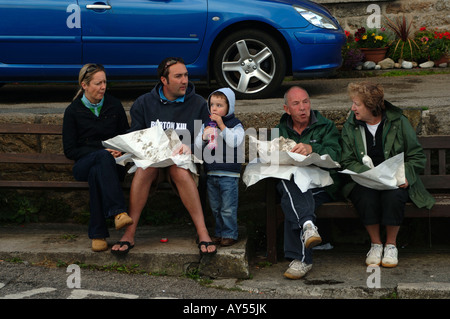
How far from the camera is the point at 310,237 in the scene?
4.95 meters

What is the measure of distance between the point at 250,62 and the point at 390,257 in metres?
2.89

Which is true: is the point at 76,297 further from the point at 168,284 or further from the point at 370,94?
the point at 370,94

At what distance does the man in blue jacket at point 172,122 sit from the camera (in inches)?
209

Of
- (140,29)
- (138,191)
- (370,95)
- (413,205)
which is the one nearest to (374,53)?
(140,29)

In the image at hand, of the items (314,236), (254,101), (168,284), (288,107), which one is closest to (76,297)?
(168,284)

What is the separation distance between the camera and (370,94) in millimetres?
5297

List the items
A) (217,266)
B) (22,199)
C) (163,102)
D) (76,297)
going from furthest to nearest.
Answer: (22,199) → (163,102) → (217,266) → (76,297)

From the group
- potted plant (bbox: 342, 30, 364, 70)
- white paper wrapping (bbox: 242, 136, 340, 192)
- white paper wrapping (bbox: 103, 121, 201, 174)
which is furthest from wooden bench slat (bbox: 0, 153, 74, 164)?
potted plant (bbox: 342, 30, 364, 70)

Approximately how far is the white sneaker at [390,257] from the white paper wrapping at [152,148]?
1.41 meters

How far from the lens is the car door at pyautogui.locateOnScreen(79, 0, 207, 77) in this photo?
24.0 feet

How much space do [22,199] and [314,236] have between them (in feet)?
8.71

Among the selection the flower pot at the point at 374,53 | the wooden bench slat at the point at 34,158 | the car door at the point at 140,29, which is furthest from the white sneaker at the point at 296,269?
the flower pot at the point at 374,53

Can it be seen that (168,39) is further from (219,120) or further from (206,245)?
(206,245)

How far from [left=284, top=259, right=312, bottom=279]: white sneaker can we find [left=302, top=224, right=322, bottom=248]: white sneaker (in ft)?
0.69
